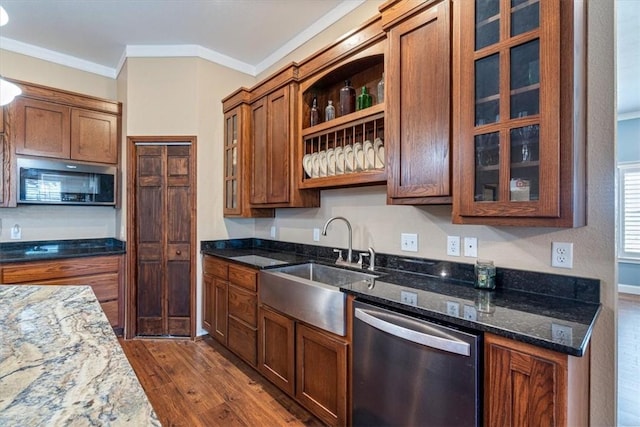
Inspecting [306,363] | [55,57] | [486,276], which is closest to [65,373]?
[306,363]

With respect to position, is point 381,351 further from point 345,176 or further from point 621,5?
point 621,5

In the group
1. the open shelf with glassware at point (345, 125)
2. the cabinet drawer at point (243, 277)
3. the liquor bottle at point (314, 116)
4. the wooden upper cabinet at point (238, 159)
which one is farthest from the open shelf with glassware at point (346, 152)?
the cabinet drawer at point (243, 277)

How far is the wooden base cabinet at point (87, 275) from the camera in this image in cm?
267

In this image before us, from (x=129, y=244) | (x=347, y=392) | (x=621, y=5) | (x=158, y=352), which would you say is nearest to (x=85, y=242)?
(x=129, y=244)

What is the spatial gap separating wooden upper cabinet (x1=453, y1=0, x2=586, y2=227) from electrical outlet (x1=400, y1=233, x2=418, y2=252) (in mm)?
556

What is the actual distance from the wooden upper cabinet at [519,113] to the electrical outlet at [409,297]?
0.45 m

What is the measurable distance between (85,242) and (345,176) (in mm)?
3127

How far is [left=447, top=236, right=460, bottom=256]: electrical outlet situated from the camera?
185 centimetres

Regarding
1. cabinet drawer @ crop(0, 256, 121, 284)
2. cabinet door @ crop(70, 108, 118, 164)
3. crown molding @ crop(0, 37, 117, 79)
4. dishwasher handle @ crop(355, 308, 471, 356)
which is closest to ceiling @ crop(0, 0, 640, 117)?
crown molding @ crop(0, 37, 117, 79)

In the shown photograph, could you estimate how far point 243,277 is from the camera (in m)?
2.56

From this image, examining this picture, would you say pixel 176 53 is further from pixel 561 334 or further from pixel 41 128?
pixel 561 334

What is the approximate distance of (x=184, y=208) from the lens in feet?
10.6

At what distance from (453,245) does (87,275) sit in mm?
3260

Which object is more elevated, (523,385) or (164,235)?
(164,235)
